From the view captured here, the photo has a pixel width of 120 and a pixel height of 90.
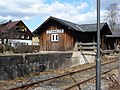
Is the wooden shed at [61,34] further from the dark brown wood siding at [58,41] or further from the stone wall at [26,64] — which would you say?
the stone wall at [26,64]

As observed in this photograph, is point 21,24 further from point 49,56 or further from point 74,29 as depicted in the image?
point 49,56

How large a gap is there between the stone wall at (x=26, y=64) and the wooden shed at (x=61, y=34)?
24.4ft

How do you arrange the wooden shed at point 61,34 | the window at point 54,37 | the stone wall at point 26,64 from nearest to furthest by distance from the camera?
the stone wall at point 26,64
the wooden shed at point 61,34
the window at point 54,37

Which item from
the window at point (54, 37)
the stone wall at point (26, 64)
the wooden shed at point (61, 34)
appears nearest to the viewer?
the stone wall at point (26, 64)

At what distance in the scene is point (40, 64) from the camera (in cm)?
1792

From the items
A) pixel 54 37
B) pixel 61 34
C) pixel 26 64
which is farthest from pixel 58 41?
pixel 26 64

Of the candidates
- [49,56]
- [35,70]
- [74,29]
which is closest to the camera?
[35,70]

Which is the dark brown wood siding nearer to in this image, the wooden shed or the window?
the wooden shed

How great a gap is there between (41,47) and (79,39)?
5.08 meters

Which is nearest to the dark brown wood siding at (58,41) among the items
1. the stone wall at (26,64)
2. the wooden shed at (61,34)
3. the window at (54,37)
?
the wooden shed at (61,34)

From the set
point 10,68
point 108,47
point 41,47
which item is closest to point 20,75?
point 10,68

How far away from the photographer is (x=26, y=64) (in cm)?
1616

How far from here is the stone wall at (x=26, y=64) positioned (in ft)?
46.8

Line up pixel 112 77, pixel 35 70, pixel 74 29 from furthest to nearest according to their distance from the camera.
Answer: pixel 74 29 < pixel 35 70 < pixel 112 77
